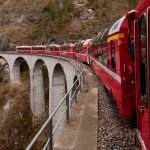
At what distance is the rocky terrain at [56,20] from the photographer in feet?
234

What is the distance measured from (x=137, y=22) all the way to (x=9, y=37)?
244 feet

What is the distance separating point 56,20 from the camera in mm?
79000

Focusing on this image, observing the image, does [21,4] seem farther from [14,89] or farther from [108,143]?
[108,143]

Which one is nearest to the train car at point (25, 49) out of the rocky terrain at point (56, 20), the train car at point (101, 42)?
the rocky terrain at point (56, 20)

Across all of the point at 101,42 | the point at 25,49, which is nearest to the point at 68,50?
the point at 25,49

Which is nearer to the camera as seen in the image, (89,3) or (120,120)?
(120,120)

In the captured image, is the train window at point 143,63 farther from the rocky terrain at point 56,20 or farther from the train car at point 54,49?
the rocky terrain at point 56,20

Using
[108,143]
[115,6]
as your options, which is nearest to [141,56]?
[108,143]

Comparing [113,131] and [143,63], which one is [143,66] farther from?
[113,131]

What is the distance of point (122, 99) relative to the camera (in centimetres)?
994

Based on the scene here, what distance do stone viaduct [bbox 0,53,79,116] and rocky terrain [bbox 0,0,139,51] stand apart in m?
10.2

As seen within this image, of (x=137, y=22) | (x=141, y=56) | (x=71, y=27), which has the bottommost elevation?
(x=141, y=56)

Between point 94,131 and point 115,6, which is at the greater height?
point 115,6

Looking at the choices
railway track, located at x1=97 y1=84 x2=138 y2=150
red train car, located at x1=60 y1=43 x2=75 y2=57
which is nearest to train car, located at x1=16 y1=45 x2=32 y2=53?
red train car, located at x1=60 y1=43 x2=75 y2=57
